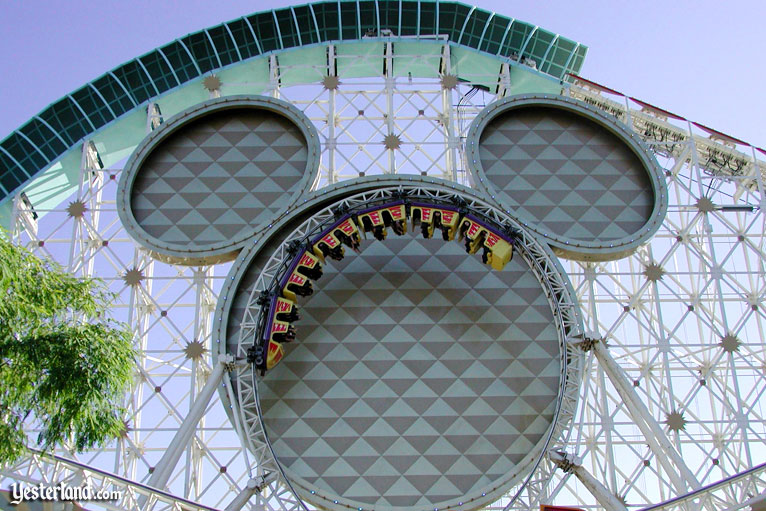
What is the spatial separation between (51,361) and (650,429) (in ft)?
54.9

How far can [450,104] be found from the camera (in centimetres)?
3441

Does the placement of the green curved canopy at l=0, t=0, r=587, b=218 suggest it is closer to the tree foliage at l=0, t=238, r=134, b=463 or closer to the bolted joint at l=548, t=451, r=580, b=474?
the bolted joint at l=548, t=451, r=580, b=474

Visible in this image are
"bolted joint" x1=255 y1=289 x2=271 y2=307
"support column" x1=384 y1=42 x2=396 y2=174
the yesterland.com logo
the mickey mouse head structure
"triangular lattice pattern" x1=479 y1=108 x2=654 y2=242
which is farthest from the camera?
"support column" x1=384 y1=42 x2=396 y2=174

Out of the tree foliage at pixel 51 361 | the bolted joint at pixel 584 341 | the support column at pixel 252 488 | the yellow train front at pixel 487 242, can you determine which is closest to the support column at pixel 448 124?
the yellow train front at pixel 487 242

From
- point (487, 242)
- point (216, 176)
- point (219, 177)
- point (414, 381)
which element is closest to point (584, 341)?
point (487, 242)

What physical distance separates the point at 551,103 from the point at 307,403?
13.9 meters

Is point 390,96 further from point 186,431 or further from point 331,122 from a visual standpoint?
point 186,431

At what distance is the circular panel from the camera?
2619 centimetres

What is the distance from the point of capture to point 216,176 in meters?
31.7

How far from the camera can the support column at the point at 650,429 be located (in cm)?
2489

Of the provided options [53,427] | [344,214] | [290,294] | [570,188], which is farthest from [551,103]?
[53,427]

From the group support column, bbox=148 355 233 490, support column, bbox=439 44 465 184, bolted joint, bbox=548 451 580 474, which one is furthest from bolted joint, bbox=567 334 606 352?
support column, bbox=148 355 233 490

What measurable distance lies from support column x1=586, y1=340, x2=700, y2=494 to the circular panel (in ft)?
5.03

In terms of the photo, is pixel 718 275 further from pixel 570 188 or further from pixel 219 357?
pixel 219 357
